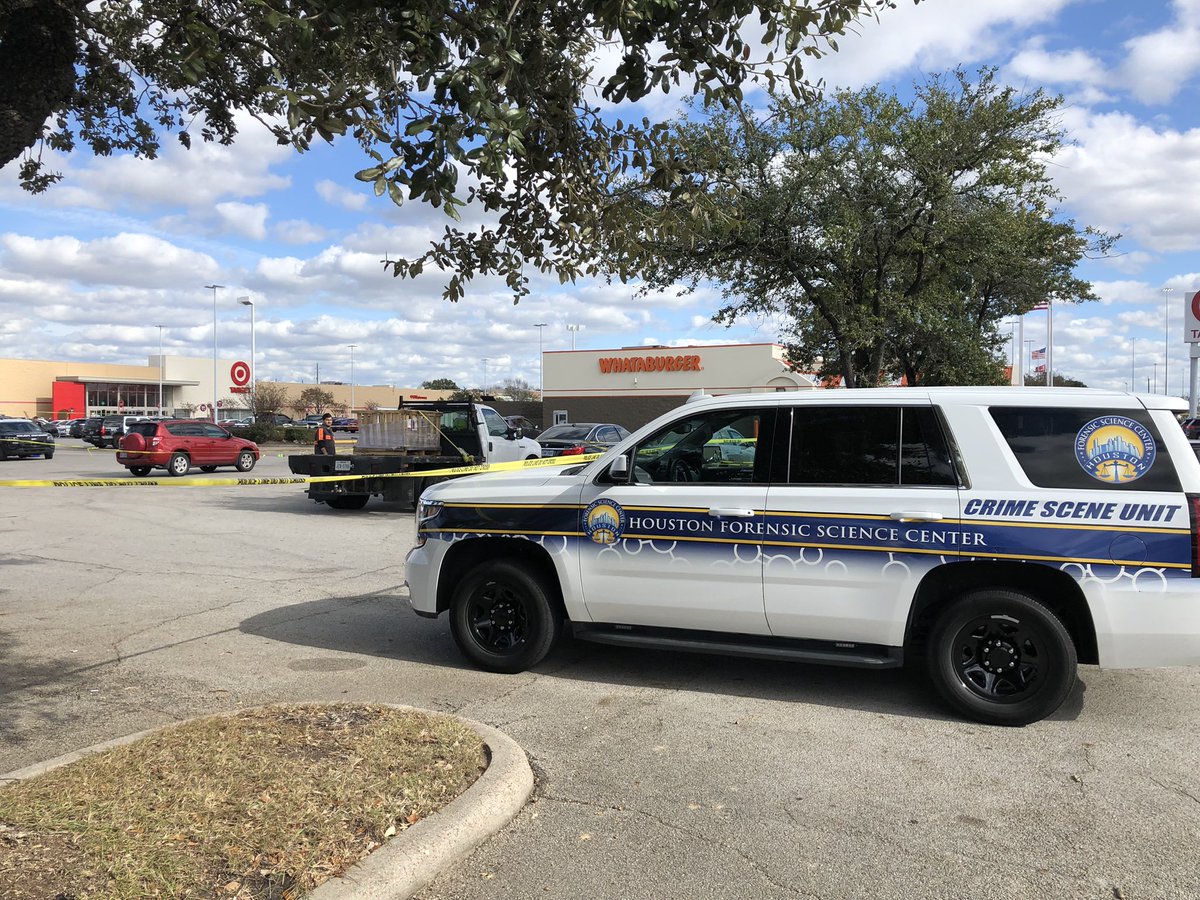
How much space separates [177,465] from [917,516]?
83.8 ft

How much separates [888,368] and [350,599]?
1678 centimetres

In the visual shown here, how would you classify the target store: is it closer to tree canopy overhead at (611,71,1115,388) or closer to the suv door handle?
tree canopy overhead at (611,71,1115,388)

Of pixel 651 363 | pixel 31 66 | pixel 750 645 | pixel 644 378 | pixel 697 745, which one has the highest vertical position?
pixel 651 363

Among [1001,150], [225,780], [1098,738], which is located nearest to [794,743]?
[1098,738]

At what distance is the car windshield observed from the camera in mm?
27062

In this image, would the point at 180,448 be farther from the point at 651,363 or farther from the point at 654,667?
the point at 651,363

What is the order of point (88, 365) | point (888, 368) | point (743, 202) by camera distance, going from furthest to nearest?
point (88, 365) → point (888, 368) → point (743, 202)

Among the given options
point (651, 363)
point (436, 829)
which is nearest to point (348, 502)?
point (436, 829)

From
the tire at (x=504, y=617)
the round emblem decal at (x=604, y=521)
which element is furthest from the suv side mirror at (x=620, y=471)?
the tire at (x=504, y=617)

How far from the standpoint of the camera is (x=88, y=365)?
294ft

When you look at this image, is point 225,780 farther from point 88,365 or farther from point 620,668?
point 88,365

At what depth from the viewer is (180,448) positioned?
26547 millimetres

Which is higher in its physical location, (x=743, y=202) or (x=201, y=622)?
(x=743, y=202)

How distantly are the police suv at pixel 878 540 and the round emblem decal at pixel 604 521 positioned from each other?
0.04 feet
